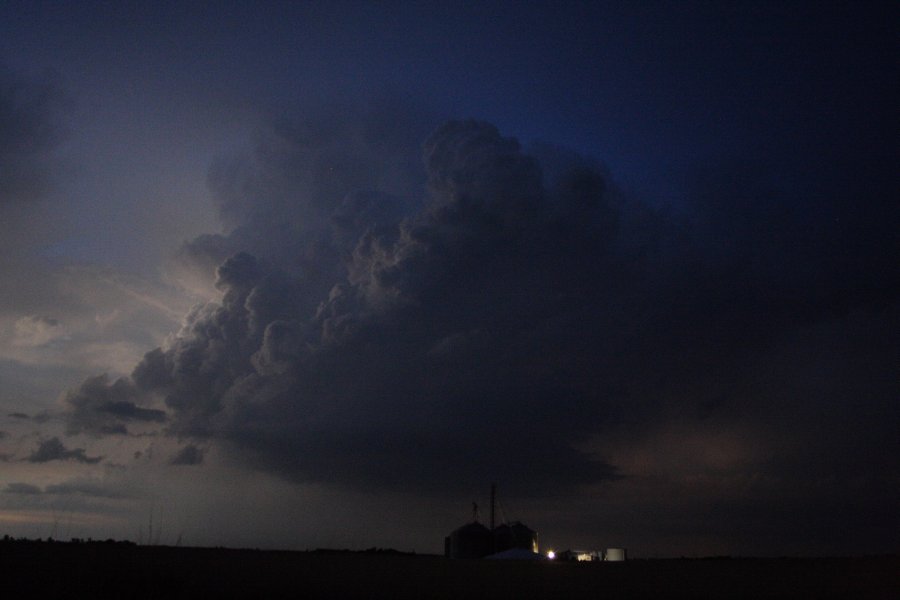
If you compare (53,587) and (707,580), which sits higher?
(53,587)

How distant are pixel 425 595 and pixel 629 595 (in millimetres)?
13206

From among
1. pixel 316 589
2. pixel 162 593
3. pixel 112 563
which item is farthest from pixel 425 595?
pixel 112 563

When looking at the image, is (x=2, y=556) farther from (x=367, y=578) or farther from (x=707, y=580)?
(x=707, y=580)

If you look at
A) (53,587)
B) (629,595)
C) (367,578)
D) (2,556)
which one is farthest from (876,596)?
(2,556)

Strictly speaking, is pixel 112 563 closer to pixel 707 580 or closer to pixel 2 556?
pixel 2 556

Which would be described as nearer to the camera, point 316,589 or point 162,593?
point 162,593

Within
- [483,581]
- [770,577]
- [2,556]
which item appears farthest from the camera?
[770,577]

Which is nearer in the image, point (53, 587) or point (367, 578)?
point (53, 587)

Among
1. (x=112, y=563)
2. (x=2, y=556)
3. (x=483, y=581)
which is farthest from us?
(x=2, y=556)

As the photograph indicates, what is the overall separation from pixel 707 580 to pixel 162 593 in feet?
143

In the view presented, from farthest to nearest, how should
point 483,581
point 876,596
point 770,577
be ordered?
point 770,577
point 483,581
point 876,596

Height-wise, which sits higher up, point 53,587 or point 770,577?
point 53,587

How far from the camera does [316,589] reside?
43.0 metres

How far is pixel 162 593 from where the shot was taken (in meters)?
36.4
